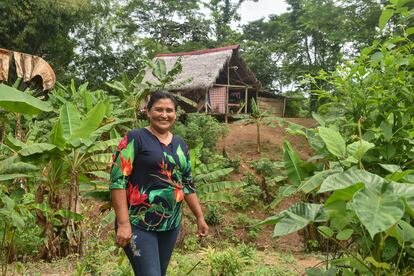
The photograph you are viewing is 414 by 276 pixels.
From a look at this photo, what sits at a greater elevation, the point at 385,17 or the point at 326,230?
the point at 385,17

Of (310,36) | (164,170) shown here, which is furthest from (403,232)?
(310,36)

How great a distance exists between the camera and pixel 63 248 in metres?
5.73

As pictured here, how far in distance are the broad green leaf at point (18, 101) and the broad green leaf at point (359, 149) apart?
158cm

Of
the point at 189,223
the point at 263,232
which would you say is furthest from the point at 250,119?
the point at 189,223

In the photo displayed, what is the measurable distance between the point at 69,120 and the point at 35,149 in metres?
0.71

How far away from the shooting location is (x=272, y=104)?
20844 millimetres

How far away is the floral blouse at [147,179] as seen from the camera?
237 centimetres

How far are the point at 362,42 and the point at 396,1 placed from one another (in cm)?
1363

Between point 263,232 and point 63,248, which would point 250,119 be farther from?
point 63,248

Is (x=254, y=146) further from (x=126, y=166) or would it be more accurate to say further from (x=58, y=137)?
(x=126, y=166)

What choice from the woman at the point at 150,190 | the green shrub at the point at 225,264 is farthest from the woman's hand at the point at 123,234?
the green shrub at the point at 225,264

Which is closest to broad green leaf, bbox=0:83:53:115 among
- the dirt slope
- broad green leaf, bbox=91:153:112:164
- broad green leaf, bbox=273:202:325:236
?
broad green leaf, bbox=273:202:325:236

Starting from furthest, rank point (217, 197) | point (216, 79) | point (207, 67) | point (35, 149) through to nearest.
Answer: point (216, 79) < point (207, 67) < point (217, 197) < point (35, 149)

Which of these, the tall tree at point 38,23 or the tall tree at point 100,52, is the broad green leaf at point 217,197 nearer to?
the tall tree at point 38,23
